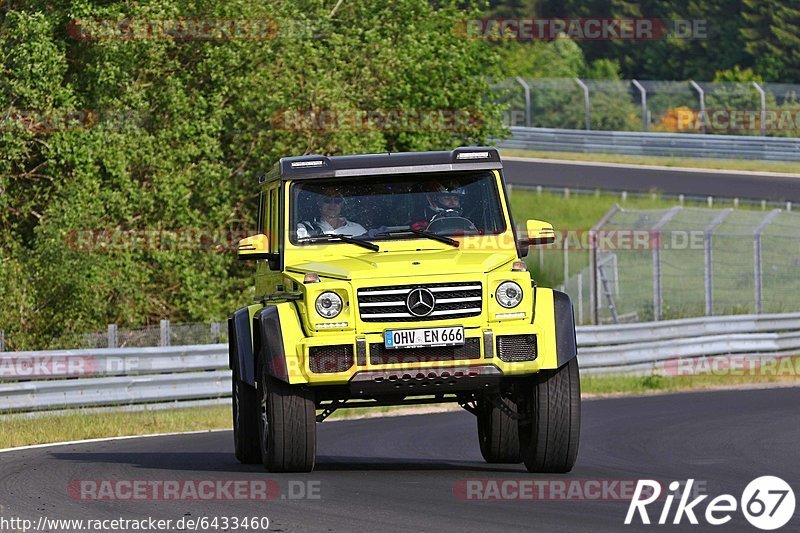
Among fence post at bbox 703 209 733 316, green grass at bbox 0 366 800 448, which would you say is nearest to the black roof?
green grass at bbox 0 366 800 448

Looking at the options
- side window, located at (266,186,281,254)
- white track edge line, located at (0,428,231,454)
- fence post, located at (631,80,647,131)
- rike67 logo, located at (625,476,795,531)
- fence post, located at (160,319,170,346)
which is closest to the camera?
rike67 logo, located at (625,476,795,531)

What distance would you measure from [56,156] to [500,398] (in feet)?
54.6

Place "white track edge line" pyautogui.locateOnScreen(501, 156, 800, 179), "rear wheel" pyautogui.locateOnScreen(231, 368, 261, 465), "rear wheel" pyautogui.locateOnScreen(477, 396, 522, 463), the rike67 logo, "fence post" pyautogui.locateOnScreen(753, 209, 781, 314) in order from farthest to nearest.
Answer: "white track edge line" pyautogui.locateOnScreen(501, 156, 800, 179) < "fence post" pyautogui.locateOnScreen(753, 209, 781, 314) < "rear wheel" pyautogui.locateOnScreen(231, 368, 261, 465) < "rear wheel" pyautogui.locateOnScreen(477, 396, 522, 463) < the rike67 logo

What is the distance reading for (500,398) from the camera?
37.3 feet

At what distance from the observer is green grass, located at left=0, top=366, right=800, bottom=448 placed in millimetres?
17216

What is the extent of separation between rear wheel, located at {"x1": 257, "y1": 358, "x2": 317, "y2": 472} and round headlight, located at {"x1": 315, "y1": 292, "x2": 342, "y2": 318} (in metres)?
0.62

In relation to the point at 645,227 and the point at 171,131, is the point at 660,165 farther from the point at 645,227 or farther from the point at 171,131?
the point at 171,131

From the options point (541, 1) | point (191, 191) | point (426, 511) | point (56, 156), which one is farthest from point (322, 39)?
point (541, 1)

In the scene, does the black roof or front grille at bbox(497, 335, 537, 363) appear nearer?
front grille at bbox(497, 335, 537, 363)

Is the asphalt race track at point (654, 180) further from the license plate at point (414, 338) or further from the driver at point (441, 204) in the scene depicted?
the license plate at point (414, 338)

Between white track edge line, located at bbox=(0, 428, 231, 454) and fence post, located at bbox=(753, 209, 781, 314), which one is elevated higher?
fence post, located at bbox=(753, 209, 781, 314)

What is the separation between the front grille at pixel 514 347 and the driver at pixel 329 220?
1792mm

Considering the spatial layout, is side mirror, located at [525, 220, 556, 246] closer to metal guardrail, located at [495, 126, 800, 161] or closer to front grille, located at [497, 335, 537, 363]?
front grille, located at [497, 335, 537, 363]

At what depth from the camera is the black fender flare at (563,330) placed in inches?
422
